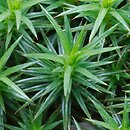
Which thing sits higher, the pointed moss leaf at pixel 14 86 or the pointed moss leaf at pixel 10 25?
the pointed moss leaf at pixel 10 25

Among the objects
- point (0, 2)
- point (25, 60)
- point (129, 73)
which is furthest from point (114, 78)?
point (0, 2)

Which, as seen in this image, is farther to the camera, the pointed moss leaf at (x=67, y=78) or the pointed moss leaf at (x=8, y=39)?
the pointed moss leaf at (x=8, y=39)

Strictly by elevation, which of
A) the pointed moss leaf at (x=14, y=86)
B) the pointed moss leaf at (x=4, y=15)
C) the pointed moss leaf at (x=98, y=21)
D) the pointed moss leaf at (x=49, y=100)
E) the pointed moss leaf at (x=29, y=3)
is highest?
the pointed moss leaf at (x=29, y=3)

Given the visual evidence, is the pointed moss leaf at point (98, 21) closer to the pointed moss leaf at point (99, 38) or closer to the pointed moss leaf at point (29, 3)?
the pointed moss leaf at point (99, 38)

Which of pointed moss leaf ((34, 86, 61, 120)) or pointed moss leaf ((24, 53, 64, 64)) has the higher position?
pointed moss leaf ((24, 53, 64, 64))

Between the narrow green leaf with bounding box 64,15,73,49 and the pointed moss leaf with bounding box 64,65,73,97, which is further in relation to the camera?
the narrow green leaf with bounding box 64,15,73,49

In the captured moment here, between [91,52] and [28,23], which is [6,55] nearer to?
[28,23]

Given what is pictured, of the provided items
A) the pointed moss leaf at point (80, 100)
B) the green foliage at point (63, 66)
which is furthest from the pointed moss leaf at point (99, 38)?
the pointed moss leaf at point (80, 100)

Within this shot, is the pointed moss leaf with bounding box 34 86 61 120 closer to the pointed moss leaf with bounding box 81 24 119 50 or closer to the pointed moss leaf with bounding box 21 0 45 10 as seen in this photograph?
the pointed moss leaf with bounding box 81 24 119 50

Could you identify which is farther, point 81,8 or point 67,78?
point 81,8

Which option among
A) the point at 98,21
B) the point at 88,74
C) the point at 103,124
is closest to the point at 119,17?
the point at 98,21

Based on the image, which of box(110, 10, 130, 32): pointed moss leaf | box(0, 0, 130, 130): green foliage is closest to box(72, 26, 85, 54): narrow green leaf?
box(0, 0, 130, 130): green foliage
